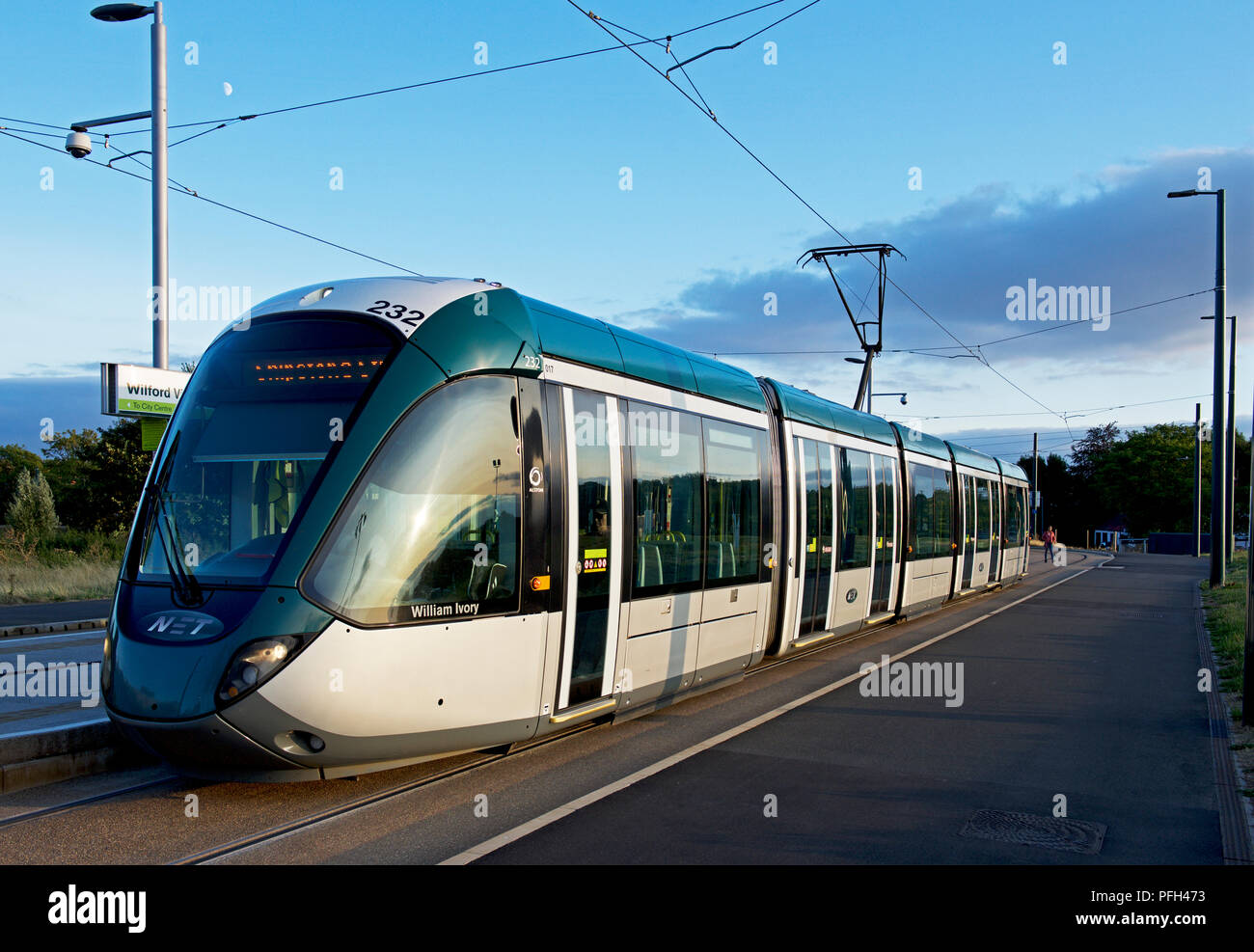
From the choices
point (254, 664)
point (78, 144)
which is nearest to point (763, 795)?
point (254, 664)

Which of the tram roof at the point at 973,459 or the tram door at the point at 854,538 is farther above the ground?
the tram roof at the point at 973,459

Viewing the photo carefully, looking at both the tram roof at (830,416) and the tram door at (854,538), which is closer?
the tram roof at (830,416)

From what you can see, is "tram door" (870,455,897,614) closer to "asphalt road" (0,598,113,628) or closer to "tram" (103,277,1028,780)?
"tram" (103,277,1028,780)

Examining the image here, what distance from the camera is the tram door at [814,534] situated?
12.5 metres

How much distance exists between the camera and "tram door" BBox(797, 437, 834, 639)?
1253 centimetres

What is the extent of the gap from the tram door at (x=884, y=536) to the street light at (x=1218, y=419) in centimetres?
1533

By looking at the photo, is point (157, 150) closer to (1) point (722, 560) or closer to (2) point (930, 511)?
(1) point (722, 560)

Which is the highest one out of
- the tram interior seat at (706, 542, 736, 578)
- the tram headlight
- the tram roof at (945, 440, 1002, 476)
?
the tram roof at (945, 440, 1002, 476)

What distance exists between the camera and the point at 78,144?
43.5 ft

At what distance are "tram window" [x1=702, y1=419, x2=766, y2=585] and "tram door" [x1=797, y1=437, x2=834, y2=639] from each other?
1413 millimetres

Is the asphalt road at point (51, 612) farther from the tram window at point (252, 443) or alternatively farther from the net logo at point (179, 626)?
the net logo at point (179, 626)

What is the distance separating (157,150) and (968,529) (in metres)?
17.6

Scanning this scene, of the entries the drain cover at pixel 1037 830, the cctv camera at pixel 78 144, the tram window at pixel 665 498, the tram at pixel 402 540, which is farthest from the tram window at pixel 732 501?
the cctv camera at pixel 78 144
